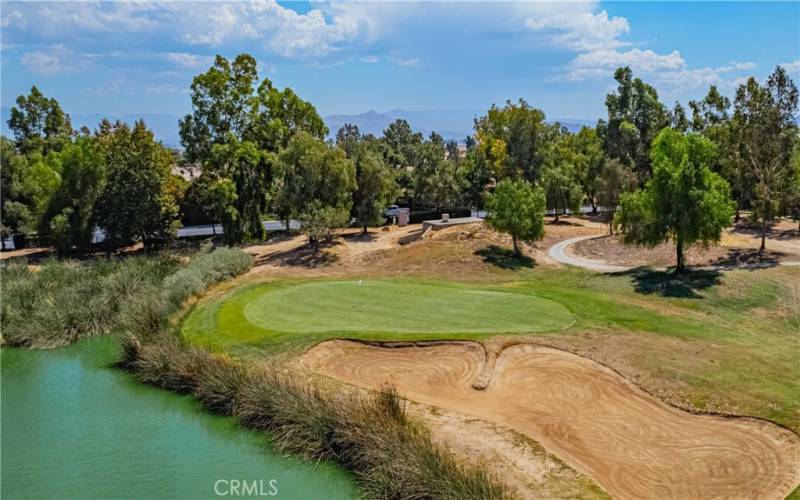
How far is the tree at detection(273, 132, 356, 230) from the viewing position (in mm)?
43844

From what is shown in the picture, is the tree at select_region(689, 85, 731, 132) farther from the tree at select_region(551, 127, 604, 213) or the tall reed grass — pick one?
the tall reed grass

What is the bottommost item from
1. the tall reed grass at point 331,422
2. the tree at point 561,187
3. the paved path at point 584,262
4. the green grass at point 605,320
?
the tall reed grass at point 331,422

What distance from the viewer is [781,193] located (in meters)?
41.8

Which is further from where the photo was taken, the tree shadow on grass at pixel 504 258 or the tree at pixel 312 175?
the tree at pixel 312 175

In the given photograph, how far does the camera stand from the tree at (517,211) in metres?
38.6

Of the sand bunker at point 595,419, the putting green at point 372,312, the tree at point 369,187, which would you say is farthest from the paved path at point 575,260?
the sand bunker at point 595,419

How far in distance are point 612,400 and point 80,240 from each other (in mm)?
40392

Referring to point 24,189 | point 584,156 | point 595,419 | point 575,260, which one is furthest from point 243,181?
point 595,419

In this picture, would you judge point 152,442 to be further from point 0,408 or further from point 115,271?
point 115,271

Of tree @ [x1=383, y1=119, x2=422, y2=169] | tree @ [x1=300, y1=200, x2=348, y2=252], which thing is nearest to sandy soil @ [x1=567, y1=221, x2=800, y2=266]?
tree @ [x1=300, y1=200, x2=348, y2=252]

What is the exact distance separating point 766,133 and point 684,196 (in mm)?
11491

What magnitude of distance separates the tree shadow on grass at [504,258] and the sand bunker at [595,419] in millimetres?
17027

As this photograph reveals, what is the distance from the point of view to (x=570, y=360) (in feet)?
65.8

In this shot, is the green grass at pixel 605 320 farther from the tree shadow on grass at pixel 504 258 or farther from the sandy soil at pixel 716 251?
the sandy soil at pixel 716 251
